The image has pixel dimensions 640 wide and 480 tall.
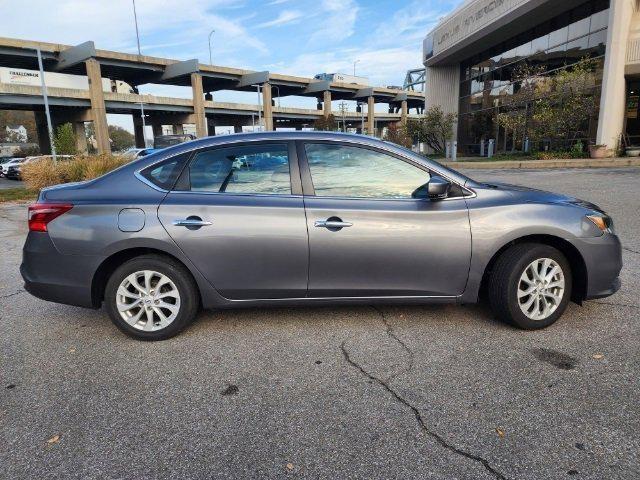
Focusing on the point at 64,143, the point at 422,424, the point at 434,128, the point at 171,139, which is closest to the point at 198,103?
the point at 171,139

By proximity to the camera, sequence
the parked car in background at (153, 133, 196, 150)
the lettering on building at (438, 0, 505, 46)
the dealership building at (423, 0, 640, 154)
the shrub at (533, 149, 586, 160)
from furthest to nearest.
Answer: the parked car in background at (153, 133, 196, 150) < the lettering on building at (438, 0, 505, 46) < the shrub at (533, 149, 586, 160) < the dealership building at (423, 0, 640, 154)

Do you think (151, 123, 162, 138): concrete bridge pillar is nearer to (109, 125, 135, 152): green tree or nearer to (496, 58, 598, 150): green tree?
(109, 125, 135, 152): green tree

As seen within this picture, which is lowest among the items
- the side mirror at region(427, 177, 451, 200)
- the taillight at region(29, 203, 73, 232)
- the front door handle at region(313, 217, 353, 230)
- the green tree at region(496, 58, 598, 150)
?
the front door handle at region(313, 217, 353, 230)

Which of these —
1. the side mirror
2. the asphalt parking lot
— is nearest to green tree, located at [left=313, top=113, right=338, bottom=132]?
the side mirror

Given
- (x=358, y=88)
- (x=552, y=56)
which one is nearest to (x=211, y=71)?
(x=358, y=88)

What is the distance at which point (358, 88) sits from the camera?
7419 cm

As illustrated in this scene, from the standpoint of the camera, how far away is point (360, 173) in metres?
3.70

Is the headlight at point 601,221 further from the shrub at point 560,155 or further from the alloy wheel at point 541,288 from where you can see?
the shrub at point 560,155

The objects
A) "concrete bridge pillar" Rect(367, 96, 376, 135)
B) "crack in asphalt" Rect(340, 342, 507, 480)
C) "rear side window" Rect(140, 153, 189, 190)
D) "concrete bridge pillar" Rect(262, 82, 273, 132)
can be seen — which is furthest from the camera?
"concrete bridge pillar" Rect(367, 96, 376, 135)

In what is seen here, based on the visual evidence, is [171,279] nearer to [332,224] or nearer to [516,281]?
[332,224]

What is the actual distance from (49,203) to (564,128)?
2427cm

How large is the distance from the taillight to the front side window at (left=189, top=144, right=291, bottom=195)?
1.04 meters

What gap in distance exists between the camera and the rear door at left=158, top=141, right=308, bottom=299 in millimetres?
3512

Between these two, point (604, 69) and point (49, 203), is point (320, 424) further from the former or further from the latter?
point (604, 69)
